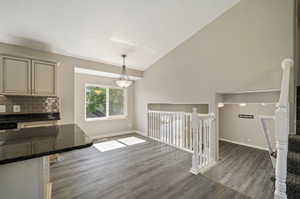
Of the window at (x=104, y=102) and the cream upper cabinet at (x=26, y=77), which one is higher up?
the cream upper cabinet at (x=26, y=77)

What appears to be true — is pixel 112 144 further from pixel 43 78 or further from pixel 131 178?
pixel 43 78

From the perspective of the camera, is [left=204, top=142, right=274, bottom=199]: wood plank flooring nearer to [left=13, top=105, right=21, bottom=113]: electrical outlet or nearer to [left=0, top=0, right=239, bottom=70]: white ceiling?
[left=0, top=0, right=239, bottom=70]: white ceiling

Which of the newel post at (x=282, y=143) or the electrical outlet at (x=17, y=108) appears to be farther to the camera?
the electrical outlet at (x=17, y=108)

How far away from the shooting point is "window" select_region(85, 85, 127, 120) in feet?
16.5

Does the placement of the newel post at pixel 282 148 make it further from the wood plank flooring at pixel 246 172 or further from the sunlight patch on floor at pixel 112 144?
the sunlight patch on floor at pixel 112 144

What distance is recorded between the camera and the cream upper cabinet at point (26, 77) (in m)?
2.69

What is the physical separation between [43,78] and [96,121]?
2.36 m

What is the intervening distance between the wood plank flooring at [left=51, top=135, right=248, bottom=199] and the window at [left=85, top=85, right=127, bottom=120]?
1880 mm

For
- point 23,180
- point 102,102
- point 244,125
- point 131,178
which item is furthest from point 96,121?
point 244,125

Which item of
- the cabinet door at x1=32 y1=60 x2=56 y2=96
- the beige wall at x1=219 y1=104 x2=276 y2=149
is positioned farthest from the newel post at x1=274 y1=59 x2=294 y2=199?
the cabinet door at x1=32 y1=60 x2=56 y2=96

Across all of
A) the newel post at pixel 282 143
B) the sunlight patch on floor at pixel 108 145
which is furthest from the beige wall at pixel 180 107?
the newel post at pixel 282 143

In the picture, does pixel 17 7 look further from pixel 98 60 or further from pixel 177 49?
pixel 177 49

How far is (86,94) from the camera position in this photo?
496 centimetres

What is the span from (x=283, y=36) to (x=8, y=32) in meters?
5.33
